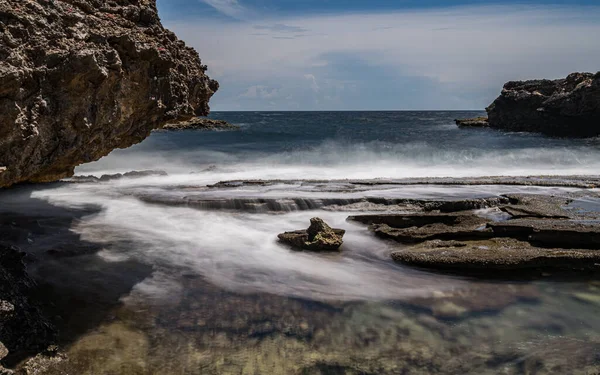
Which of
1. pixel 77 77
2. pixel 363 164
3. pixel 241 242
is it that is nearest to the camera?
pixel 77 77

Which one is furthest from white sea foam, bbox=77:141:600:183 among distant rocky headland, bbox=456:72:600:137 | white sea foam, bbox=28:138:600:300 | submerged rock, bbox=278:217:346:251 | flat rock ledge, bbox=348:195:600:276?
distant rocky headland, bbox=456:72:600:137

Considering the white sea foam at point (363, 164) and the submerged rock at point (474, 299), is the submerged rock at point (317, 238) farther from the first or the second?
the white sea foam at point (363, 164)

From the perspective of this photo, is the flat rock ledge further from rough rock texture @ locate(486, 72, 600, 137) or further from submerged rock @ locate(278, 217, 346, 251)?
rough rock texture @ locate(486, 72, 600, 137)

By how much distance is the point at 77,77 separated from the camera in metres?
5.04

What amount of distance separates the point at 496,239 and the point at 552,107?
45.9 m

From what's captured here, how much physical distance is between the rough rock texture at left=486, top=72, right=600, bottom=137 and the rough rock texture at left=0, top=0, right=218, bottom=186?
46015 millimetres

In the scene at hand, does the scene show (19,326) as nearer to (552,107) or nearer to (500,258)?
(500,258)

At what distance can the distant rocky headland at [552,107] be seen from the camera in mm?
43406

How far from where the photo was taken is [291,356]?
4812 mm

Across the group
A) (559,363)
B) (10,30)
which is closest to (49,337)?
(10,30)

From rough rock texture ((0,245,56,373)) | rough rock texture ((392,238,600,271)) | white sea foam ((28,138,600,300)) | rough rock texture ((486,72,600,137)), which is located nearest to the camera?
rough rock texture ((0,245,56,373))

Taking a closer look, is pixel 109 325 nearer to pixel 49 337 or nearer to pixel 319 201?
pixel 49 337

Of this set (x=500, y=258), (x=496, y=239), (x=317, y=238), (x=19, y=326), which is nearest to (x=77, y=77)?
(x=19, y=326)

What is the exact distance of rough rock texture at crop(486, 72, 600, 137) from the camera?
43375mm
